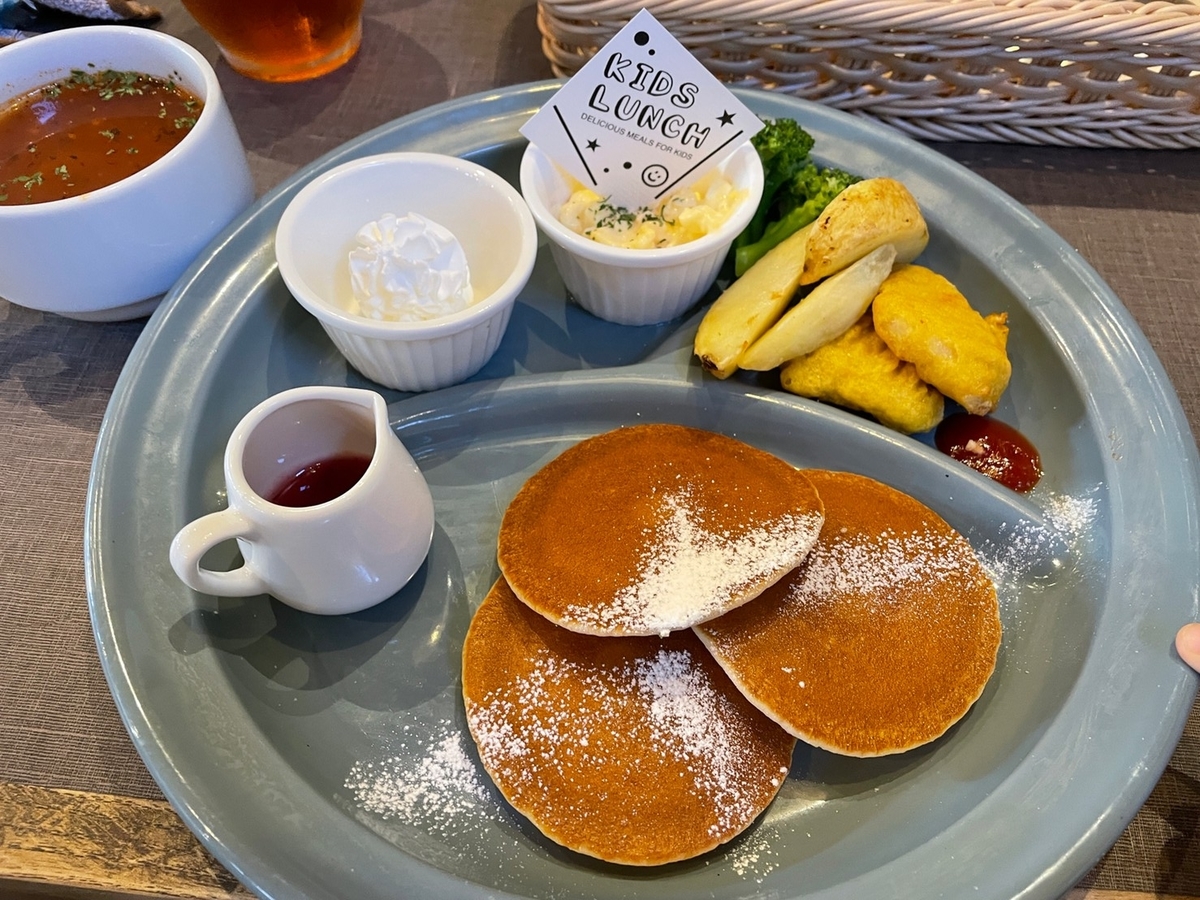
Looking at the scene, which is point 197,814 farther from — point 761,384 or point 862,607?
point 761,384

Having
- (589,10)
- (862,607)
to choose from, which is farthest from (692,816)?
(589,10)

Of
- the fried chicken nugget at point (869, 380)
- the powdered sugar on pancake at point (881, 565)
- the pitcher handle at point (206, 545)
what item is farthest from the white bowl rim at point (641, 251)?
the pitcher handle at point (206, 545)

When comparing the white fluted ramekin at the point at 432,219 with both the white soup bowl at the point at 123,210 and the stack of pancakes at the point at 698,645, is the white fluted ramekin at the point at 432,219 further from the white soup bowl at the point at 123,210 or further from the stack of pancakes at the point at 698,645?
the stack of pancakes at the point at 698,645

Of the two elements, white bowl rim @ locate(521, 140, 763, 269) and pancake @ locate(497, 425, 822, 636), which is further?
white bowl rim @ locate(521, 140, 763, 269)

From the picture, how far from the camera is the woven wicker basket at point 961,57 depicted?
2037 mm

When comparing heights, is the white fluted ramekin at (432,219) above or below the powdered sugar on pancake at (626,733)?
above

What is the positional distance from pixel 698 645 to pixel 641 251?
2.86 ft

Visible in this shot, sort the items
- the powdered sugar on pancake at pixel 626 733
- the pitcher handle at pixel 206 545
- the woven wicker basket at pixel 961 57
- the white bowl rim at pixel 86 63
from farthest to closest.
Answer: the woven wicker basket at pixel 961 57, the white bowl rim at pixel 86 63, the powdered sugar on pancake at pixel 626 733, the pitcher handle at pixel 206 545

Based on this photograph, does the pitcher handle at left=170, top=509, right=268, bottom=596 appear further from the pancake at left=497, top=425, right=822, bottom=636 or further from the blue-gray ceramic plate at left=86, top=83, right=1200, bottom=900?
the pancake at left=497, top=425, right=822, bottom=636

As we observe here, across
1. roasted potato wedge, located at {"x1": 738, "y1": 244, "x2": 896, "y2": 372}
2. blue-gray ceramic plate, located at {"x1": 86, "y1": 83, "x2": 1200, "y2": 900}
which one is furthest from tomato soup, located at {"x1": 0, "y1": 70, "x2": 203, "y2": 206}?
roasted potato wedge, located at {"x1": 738, "y1": 244, "x2": 896, "y2": 372}

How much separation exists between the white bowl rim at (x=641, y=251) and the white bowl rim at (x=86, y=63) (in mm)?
729

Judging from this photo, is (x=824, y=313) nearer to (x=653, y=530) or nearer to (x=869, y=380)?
(x=869, y=380)

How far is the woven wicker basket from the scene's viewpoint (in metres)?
2.04

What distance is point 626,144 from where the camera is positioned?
76.2 inches
